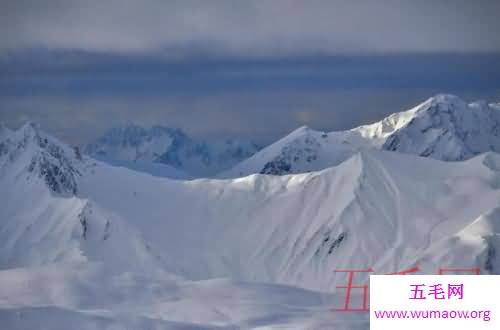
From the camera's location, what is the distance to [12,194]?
642 feet

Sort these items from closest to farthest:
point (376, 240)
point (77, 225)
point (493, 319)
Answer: point (493, 319) → point (77, 225) → point (376, 240)

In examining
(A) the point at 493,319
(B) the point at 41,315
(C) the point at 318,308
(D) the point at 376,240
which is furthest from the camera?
(D) the point at 376,240

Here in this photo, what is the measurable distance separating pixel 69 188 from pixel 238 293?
12827cm

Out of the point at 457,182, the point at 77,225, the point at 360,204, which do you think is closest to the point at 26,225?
the point at 77,225

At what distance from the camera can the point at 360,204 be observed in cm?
19888

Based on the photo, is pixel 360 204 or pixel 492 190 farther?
pixel 360 204

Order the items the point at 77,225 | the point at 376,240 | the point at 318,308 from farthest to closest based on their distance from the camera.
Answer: the point at 376,240, the point at 77,225, the point at 318,308

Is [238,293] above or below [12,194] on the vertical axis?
below

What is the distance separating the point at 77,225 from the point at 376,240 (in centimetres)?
7344

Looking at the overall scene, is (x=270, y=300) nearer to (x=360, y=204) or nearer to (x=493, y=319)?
(x=493, y=319)

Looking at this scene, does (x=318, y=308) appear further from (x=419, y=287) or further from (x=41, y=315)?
(x=419, y=287)

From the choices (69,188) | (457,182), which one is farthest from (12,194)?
(457,182)

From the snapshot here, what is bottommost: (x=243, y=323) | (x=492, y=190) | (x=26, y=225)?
(x=243, y=323)

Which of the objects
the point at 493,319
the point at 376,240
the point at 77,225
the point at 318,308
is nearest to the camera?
the point at 493,319
